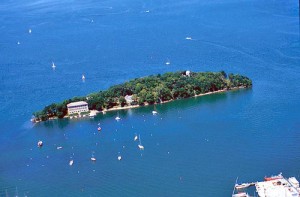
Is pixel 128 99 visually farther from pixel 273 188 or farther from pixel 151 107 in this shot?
pixel 273 188

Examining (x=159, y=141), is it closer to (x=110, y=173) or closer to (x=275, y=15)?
(x=110, y=173)

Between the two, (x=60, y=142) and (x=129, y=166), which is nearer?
(x=129, y=166)

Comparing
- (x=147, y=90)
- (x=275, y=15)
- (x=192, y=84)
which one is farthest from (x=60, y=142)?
(x=275, y=15)

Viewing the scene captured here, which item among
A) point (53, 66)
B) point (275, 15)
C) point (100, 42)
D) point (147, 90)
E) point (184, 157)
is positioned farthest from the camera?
point (275, 15)

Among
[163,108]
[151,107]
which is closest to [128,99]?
[151,107]

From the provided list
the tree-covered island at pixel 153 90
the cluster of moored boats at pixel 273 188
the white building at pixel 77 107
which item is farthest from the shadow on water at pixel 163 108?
the cluster of moored boats at pixel 273 188

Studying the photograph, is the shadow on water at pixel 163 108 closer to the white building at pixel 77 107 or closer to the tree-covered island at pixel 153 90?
the tree-covered island at pixel 153 90

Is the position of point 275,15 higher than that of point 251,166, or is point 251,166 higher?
point 275,15
